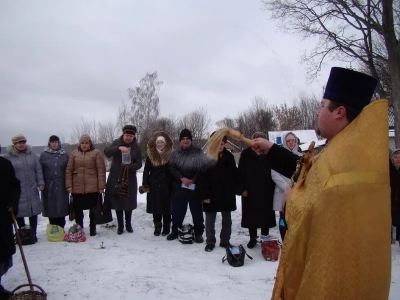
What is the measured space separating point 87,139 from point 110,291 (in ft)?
12.0

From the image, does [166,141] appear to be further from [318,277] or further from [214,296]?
[318,277]

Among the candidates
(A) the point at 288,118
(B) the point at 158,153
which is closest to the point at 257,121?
(A) the point at 288,118

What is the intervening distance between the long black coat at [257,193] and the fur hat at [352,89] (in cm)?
429

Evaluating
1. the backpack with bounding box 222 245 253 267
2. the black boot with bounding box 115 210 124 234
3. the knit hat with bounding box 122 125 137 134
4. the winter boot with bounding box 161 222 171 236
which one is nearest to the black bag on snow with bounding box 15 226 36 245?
the black boot with bounding box 115 210 124 234

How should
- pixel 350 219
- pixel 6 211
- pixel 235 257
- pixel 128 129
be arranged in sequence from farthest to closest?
pixel 128 129 → pixel 235 257 → pixel 6 211 → pixel 350 219

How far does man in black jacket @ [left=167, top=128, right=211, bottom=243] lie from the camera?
6320 mm

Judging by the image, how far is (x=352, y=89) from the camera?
169 centimetres

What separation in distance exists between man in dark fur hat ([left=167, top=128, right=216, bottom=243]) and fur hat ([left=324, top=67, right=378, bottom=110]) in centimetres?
451

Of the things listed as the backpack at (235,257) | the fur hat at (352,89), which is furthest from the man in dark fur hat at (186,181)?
the fur hat at (352,89)

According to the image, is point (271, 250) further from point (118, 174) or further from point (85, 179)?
point (85, 179)

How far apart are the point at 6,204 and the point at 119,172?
295 cm

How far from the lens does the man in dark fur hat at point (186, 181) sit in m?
6.32

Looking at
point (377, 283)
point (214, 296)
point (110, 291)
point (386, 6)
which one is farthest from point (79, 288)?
point (386, 6)

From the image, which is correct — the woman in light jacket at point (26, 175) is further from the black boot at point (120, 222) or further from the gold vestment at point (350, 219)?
the gold vestment at point (350, 219)
